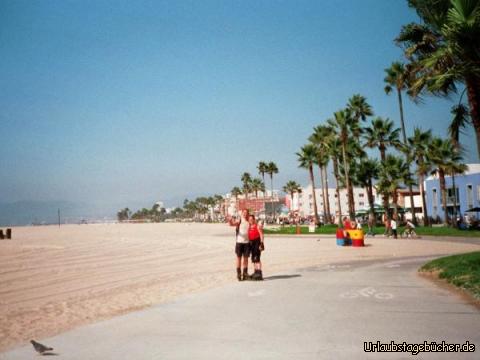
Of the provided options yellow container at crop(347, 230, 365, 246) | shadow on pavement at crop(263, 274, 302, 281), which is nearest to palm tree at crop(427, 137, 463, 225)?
yellow container at crop(347, 230, 365, 246)

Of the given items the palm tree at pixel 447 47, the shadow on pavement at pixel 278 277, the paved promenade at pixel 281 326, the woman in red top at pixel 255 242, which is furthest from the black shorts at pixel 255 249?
the palm tree at pixel 447 47

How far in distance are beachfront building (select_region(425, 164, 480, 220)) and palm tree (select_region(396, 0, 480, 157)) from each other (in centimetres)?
4679

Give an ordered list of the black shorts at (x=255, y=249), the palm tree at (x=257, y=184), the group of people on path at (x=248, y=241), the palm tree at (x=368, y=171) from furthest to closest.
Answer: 1. the palm tree at (x=257, y=184)
2. the palm tree at (x=368, y=171)
3. the black shorts at (x=255, y=249)
4. the group of people on path at (x=248, y=241)

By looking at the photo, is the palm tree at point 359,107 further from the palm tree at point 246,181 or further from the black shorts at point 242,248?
the palm tree at point 246,181

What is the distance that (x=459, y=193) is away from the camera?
6450 centimetres

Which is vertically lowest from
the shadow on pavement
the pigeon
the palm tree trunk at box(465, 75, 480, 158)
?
the shadow on pavement

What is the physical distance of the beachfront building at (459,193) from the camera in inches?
2424

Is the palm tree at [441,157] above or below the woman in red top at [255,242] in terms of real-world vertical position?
above

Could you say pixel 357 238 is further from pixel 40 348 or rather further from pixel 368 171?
pixel 368 171

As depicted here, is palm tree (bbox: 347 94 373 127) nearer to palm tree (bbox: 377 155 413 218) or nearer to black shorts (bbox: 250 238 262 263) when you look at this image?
palm tree (bbox: 377 155 413 218)

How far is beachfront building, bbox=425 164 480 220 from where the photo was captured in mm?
61562

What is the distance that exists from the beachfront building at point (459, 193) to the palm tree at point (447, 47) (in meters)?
46.8

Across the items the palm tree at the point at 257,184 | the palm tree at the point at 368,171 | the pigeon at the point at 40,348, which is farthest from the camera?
the palm tree at the point at 257,184

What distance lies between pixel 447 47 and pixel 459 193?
60037 mm
